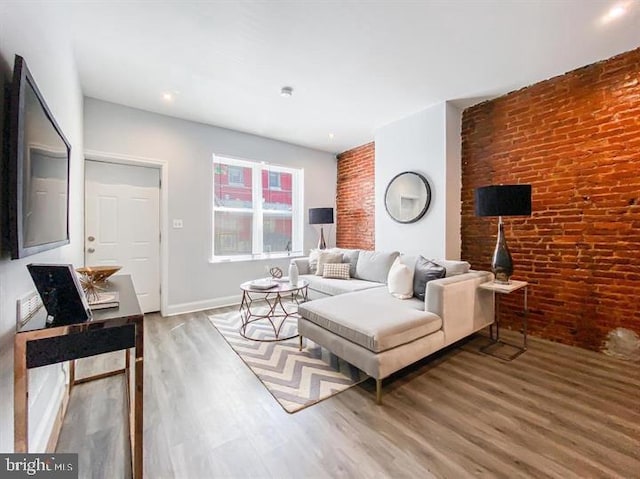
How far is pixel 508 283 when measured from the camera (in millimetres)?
2660

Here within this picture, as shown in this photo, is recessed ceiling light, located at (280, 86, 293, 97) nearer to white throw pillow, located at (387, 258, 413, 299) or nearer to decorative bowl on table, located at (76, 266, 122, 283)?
white throw pillow, located at (387, 258, 413, 299)

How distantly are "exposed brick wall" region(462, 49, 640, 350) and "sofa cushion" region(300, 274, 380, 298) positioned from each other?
1.49 meters

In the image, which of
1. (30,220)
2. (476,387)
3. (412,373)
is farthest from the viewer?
(412,373)

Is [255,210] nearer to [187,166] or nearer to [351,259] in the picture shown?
A: [187,166]

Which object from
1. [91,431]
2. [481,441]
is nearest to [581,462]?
[481,441]

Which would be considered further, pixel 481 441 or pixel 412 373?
pixel 412 373

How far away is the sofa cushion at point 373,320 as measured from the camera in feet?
6.34

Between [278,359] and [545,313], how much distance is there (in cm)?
274

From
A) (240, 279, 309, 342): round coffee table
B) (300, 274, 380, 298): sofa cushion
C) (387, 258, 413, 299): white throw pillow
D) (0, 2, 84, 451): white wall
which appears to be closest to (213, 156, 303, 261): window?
(240, 279, 309, 342): round coffee table

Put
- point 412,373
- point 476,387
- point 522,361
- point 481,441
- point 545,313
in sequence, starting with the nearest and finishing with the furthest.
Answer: point 481,441, point 476,387, point 412,373, point 522,361, point 545,313

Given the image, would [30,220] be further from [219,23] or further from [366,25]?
[366,25]

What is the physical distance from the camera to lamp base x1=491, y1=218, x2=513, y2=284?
2633 mm

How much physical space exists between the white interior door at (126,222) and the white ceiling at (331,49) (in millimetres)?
882

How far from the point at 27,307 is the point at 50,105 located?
1239 millimetres
